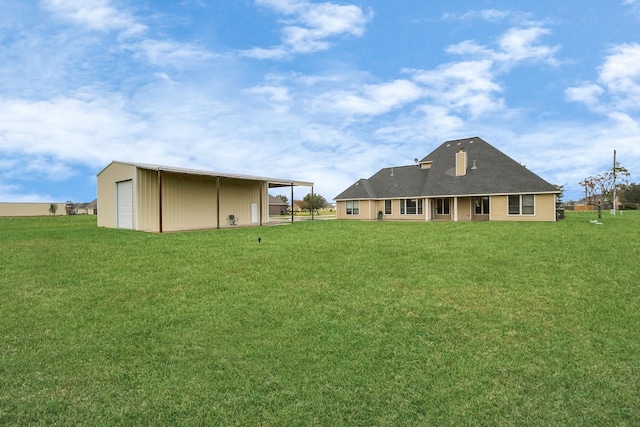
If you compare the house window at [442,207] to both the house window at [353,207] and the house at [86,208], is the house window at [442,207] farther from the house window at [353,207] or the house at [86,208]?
the house at [86,208]

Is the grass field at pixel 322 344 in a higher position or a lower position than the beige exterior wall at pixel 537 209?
lower

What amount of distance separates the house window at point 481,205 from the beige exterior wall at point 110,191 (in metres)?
24.0

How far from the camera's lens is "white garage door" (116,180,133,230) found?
19.0 m

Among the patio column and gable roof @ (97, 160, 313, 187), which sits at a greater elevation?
gable roof @ (97, 160, 313, 187)

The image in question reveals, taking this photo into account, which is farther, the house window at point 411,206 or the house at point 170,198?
the house window at point 411,206

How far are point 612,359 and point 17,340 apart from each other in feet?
23.4

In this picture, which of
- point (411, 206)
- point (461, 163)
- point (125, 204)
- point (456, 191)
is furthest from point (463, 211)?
point (125, 204)

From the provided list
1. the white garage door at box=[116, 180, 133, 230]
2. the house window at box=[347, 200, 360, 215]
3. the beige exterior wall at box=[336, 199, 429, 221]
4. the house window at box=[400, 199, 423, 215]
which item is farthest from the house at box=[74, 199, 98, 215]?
the house window at box=[400, 199, 423, 215]

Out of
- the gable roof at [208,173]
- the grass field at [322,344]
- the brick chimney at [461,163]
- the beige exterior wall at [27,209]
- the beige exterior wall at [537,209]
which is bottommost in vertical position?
the grass field at [322,344]

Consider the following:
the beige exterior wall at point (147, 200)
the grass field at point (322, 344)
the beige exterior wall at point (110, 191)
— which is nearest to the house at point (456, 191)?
the grass field at point (322, 344)

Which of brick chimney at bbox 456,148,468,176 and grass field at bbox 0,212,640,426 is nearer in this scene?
grass field at bbox 0,212,640,426

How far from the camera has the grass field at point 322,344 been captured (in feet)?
9.64

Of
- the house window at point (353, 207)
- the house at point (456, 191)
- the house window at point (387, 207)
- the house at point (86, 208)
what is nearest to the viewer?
the house at point (456, 191)

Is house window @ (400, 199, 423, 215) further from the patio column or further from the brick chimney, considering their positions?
the brick chimney
